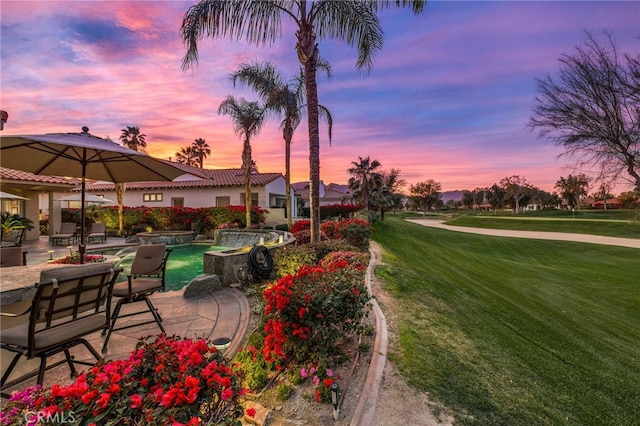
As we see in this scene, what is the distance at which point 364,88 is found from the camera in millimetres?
15039

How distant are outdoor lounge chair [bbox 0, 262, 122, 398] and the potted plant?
9207 millimetres

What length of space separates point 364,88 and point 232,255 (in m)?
12.2

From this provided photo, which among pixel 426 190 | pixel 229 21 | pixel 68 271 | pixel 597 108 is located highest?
pixel 229 21

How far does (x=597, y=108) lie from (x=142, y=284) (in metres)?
13.4

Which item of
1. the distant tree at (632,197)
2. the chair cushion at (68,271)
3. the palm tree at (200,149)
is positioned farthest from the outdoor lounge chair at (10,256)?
the palm tree at (200,149)

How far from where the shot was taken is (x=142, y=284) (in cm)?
440

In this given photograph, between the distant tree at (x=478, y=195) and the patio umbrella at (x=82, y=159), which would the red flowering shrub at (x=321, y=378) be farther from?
the distant tree at (x=478, y=195)

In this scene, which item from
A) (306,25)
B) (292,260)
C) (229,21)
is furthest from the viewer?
(306,25)

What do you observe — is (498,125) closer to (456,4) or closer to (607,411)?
(456,4)

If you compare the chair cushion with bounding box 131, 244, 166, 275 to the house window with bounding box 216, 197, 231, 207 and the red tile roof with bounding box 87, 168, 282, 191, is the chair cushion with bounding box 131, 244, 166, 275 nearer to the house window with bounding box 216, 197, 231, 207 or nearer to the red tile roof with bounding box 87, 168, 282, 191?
the red tile roof with bounding box 87, 168, 282, 191

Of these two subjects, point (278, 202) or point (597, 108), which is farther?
point (278, 202)

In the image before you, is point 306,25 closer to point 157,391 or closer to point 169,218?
point 157,391

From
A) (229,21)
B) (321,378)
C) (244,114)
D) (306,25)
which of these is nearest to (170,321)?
(321,378)

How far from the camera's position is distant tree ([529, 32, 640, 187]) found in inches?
347
